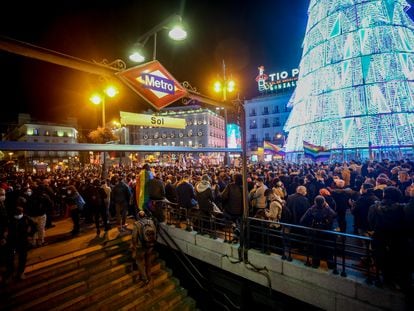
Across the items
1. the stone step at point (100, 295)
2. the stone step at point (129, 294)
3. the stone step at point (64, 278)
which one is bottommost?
the stone step at point (129, 294)

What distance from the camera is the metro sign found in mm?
4371

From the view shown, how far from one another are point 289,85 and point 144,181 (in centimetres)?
6015

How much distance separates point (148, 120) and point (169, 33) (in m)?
1.90

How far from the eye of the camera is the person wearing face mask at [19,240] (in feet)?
20.9

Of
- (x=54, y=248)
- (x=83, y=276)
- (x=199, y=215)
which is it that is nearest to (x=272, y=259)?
(x=199, y=215)

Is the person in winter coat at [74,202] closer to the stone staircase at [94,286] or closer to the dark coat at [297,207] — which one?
the stone staircase at [94,286]

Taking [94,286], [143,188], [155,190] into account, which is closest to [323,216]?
[155,190]

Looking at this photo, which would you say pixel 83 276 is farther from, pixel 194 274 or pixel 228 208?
pixel 228 208

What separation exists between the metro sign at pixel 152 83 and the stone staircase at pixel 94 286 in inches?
239

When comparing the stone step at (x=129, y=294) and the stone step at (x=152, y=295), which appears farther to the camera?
the stone step at (x=152, y=295)

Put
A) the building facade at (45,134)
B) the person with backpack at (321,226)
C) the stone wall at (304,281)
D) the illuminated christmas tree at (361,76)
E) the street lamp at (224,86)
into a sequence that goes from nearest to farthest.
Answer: the stone wall at (304,281) < the person with backpack at (321,226) < the street lamp at (224,86) < the illuminated christmas tree at (361,76) < the building facade at (45,134)

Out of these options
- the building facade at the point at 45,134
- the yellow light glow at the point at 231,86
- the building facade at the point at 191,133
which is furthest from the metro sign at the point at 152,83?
the building facade at the point at 191,133

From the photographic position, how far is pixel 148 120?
5434 mm

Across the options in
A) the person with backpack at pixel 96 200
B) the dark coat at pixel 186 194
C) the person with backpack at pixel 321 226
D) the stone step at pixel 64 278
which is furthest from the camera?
the dark coat at pixel 186 194
